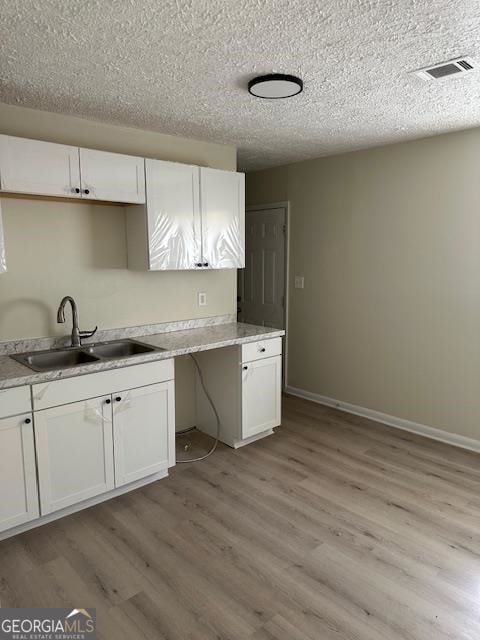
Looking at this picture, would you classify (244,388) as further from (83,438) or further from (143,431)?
(83,438)

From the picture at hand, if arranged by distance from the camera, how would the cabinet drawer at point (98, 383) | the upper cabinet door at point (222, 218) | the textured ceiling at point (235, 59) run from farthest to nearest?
the upper cabinet door at point (222, 218) → the cabinet drawer at point (98, 383) → the textured ceiling at point (235, 59)

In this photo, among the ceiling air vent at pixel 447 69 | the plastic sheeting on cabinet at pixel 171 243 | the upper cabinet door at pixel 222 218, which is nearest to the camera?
the ceiling air vent at pixel 447 69

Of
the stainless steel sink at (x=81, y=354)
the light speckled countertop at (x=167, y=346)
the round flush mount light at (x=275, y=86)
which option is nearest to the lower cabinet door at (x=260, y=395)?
the light speckled countertop at (x=167, y=346)

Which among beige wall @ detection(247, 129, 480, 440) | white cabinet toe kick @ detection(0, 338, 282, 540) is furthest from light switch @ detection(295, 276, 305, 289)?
white cabinet toe kick @ detection(0, 338, 282, 540)

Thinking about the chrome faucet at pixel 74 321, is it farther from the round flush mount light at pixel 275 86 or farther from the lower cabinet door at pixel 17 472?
the round flush mount light at pixel 275 86

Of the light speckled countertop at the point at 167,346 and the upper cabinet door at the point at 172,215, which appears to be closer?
the light speckled countertop at the point at 167,346

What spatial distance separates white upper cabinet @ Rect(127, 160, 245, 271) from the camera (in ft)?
10.4

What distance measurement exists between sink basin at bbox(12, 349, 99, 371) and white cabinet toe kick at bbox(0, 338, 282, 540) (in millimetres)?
301

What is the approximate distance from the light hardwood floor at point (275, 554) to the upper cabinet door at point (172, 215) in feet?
4.96

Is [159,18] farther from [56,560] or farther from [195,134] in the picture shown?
[56,560]

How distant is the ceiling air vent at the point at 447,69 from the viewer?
216cm

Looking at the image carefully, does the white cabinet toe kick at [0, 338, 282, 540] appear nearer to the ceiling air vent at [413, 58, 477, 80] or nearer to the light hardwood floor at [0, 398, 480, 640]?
the light hardwood floor at [0, 398, 480, 640]

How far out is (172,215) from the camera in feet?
10.6

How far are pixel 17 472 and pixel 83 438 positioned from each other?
14.8 inches
